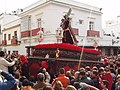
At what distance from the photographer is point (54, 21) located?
25953mm

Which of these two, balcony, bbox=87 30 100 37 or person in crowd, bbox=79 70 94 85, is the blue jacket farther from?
balcony, bbox=87 30 100 37

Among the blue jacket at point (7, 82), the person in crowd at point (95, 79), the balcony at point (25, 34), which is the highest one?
the balcony at point (25, 34)

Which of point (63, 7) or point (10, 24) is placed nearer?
point (63, 7)

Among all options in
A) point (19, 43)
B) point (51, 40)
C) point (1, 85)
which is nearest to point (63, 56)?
point (1, 85)

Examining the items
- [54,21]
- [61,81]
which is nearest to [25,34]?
[54,21]

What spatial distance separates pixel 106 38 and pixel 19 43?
11.0 meters

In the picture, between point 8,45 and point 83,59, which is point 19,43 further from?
point 83,59

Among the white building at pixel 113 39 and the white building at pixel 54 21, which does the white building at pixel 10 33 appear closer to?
the white building at pixel 54 21

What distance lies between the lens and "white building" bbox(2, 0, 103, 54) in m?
26.2

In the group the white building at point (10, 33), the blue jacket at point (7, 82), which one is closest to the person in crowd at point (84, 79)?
the blue jacket at point (7, 82)

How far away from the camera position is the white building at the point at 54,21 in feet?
85.9

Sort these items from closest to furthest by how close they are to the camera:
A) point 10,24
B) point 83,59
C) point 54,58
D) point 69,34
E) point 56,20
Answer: point 54,58
point 83,59
point 69,34
point 56,20
point 10,24

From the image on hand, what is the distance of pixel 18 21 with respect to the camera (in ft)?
111

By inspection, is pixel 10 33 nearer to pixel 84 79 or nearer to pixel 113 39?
pixel 113 39
